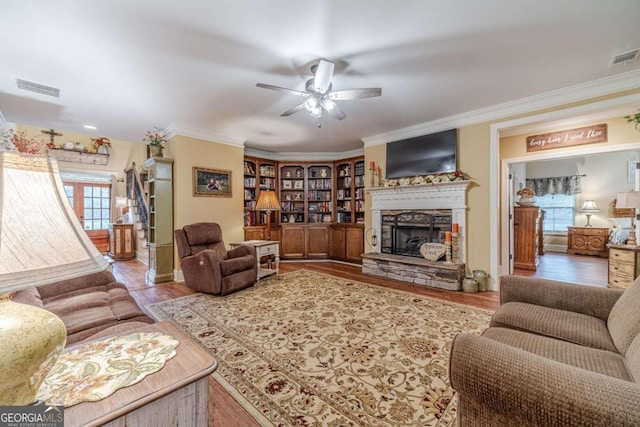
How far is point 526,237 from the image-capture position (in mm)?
5148

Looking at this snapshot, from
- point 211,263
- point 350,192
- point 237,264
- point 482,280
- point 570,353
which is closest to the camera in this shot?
point 570,353

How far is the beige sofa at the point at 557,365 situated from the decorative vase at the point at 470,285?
199 cm

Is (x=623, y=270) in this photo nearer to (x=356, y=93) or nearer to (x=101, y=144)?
(x=356, y=93)

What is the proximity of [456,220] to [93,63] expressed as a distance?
15.8 feet

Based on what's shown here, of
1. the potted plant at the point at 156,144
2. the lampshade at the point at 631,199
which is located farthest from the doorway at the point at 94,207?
the lampshade at the point at 631,199

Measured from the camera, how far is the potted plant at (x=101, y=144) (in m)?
6.57

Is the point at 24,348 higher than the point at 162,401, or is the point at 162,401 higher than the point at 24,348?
Answer: the point at 24,348

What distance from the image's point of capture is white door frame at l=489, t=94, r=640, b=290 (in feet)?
10.1

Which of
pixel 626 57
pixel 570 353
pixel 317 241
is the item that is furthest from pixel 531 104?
pixel 317 241

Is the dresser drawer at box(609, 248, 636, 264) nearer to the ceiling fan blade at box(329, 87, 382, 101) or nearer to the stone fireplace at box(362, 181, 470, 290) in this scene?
the stone fireplace at box(362, 181, 470, 290)

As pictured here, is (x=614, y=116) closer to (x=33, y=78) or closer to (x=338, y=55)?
(x=338, y=55)

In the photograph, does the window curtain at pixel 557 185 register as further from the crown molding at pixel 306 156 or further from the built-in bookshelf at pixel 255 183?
the built-in bookshelf at pixel 255 183

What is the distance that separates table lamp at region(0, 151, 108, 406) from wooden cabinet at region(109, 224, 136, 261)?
692 cm

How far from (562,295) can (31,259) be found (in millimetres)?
2652
